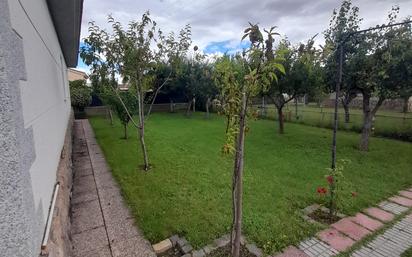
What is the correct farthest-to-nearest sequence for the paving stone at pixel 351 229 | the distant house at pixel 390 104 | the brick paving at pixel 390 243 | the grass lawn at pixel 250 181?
the distant house at pixel 390 104 → the grass lawn at pixel 250 181 → the paving stone at pixel 351 229 → the brick paving at pixel 390 243

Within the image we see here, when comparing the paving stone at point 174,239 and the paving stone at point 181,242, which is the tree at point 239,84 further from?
the paving stone at point 174,239

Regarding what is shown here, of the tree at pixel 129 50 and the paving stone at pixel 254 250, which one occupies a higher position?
the tree at pixel 129 50

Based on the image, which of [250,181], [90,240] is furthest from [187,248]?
[250,181]

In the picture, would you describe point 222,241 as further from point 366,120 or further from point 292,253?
point 366,120

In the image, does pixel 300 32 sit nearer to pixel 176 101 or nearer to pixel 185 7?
pixel 185 7

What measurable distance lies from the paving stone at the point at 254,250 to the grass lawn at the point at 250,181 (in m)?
0.12

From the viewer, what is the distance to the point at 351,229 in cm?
315

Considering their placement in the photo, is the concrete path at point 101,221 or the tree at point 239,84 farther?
the concrete path at point 101,221

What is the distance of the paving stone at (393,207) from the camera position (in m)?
3.67

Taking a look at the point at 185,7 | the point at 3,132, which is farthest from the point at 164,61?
the point at 3,132

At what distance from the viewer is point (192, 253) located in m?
2.65

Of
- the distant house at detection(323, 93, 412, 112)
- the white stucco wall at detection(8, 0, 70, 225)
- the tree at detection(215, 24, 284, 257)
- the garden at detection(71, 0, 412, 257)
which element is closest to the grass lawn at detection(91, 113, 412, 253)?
the garden at detection(71, 0, 412, 257)

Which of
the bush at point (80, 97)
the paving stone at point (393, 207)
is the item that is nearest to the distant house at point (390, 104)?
the paving stone at point (393, 207)

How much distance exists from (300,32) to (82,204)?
899cm
